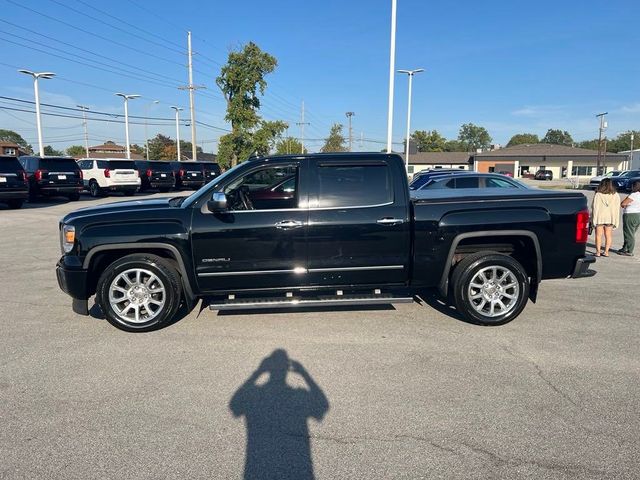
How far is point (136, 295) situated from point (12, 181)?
14.3 m

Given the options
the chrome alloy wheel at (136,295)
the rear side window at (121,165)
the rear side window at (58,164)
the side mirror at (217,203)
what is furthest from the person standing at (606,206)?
the rear side window at (121,165)

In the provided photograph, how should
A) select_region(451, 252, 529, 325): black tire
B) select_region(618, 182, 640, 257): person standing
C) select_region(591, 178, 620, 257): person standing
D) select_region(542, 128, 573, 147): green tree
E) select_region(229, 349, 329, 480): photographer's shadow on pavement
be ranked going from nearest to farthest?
select_region(229, 349, 329, 480): photographer's shadow on pavement
select_region(451, 252, 529, 325): black tire
select_region(591, 178, 620, 257): person standing
select_region(618, 182, 640, 257): person standing
select_region(542, 128, 573, 147): green tree

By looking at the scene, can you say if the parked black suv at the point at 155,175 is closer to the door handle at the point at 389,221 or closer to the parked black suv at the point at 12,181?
the parked black suv at the point at 12,181

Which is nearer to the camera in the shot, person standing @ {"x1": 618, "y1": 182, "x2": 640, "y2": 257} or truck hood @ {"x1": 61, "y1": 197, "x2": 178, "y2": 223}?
truck hood @ {"x1": 61, "y1": 197, "x2": 178, "y2": 223}

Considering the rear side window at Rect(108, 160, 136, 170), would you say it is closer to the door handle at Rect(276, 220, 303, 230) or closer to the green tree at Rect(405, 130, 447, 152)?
the door handle at Rect(276, 220, 303, 230)

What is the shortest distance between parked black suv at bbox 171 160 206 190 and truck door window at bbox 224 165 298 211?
71.2 ft

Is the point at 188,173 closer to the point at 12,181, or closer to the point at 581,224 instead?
the point at 12,181

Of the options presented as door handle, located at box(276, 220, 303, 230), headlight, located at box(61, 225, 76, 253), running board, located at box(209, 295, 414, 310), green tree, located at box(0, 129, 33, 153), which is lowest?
running board, located at box(209, 295, 414, 310)

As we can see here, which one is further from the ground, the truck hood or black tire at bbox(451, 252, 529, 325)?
the truck hood

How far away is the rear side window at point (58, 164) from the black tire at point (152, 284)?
16734 millimetres

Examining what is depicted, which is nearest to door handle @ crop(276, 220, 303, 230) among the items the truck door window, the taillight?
the truck door window

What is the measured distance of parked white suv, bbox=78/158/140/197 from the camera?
2231 centimetres

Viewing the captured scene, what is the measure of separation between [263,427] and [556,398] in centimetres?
226

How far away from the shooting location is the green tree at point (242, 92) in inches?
1415
